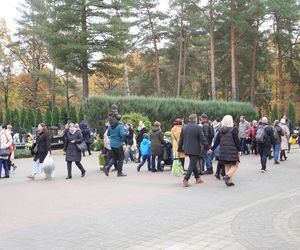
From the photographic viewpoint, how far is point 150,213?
28.4 feet

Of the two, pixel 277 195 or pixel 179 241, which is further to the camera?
pixel 277 195

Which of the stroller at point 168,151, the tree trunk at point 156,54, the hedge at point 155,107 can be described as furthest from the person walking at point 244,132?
the tree trunk at point 156,54

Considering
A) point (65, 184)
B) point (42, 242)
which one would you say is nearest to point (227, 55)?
point (65, 184)

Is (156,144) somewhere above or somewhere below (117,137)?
below

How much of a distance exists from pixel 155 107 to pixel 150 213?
22514 millimetres

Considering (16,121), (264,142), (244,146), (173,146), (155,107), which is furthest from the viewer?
(16,121)

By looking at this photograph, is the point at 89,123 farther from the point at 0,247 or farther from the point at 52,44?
the point at 0,247

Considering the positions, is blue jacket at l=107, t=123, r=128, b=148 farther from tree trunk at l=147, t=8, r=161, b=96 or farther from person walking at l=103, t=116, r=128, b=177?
tree trunk at l=147, t=8, r=161, b=96

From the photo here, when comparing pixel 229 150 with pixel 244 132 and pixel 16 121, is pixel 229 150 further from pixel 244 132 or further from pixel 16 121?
pixel 16 121

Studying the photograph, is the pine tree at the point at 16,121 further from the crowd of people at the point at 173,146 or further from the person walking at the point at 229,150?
the person walking at the point at 229,150

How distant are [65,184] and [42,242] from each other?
21.0 ft

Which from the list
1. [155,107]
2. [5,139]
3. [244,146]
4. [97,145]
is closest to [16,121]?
[155,107]

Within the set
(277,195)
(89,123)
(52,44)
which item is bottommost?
(277,195)

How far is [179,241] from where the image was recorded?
6641 millimetres
